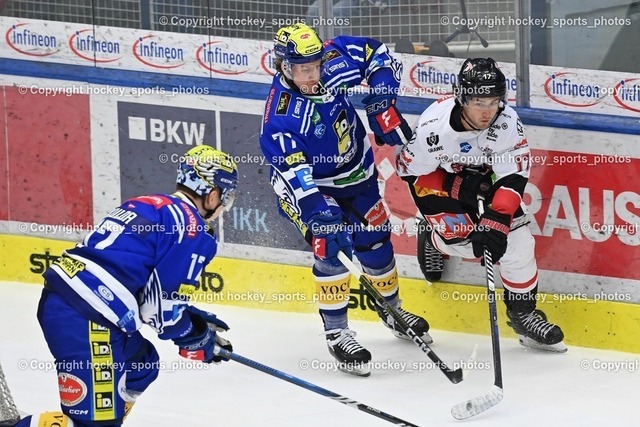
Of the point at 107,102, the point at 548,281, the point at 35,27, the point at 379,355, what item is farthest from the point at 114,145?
the point at 548,281

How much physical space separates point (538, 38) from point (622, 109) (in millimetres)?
511

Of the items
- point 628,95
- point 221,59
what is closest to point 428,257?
point 628,95

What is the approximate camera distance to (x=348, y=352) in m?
6.00

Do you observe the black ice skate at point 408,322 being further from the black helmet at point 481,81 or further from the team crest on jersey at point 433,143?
the black helmet at point 481,81

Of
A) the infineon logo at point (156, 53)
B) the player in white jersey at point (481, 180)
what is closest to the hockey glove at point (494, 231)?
the player in white jersey at point (481, 180)

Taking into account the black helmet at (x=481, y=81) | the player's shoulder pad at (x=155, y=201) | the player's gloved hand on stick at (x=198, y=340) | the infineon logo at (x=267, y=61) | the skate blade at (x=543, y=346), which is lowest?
the skate blade at (x=543, y=346)

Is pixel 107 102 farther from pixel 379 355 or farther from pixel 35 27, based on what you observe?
pixel 379 355

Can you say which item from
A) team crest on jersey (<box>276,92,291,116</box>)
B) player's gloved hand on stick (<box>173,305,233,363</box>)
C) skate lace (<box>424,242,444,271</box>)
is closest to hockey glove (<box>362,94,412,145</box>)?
team crest on jersey (<box>276,92,291,116</box>)

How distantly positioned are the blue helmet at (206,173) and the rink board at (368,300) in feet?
6.70

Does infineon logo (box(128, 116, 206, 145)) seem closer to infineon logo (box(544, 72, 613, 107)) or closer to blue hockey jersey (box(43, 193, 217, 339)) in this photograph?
infineon logo (box(544, 72, 613, 107))

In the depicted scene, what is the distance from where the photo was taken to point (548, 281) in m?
6.21

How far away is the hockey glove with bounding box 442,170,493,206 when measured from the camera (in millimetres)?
5848

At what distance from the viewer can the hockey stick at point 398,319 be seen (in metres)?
5.61

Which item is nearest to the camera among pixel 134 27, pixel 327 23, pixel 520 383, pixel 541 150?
pixel 520 383
